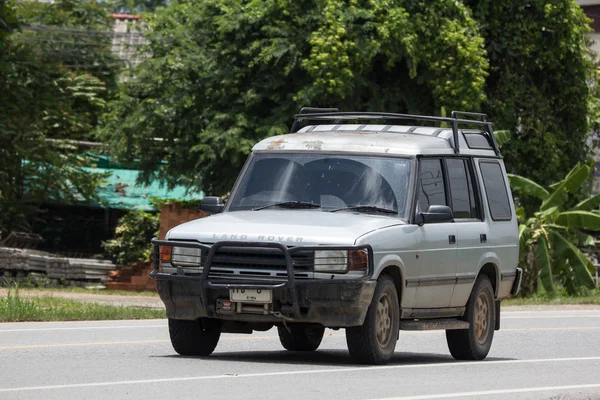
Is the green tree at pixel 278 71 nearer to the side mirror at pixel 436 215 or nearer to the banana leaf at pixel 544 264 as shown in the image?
the banana leaf at pixel 544 264

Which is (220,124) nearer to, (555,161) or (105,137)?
(105,137)

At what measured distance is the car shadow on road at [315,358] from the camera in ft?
40.7

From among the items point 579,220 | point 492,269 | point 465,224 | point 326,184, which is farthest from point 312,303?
point 579,220

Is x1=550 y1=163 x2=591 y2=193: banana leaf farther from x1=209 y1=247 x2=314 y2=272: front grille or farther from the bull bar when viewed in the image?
x1=209 y1=247 x2=314 y2=272: front grille

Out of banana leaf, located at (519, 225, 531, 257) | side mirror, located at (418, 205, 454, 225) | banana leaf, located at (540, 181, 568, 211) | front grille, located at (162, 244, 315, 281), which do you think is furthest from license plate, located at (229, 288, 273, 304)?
banana leaf, located at (540, 181, 568, 211)

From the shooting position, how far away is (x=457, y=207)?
45.0 feet

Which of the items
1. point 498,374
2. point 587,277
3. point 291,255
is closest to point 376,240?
point 291,255

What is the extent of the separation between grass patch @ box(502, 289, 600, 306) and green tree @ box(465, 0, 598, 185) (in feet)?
12.7

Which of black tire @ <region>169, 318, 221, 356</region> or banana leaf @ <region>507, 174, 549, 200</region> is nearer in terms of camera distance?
black tire @ <region>169, 318, 221, 356</region>

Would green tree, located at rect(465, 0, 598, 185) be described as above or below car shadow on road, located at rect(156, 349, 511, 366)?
above

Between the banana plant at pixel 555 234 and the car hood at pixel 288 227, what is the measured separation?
17187 mm

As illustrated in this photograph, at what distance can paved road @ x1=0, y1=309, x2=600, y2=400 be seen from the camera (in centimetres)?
971

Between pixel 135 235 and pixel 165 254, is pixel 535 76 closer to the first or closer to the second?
pixel 135 235

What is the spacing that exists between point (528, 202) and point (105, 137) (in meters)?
10.6
